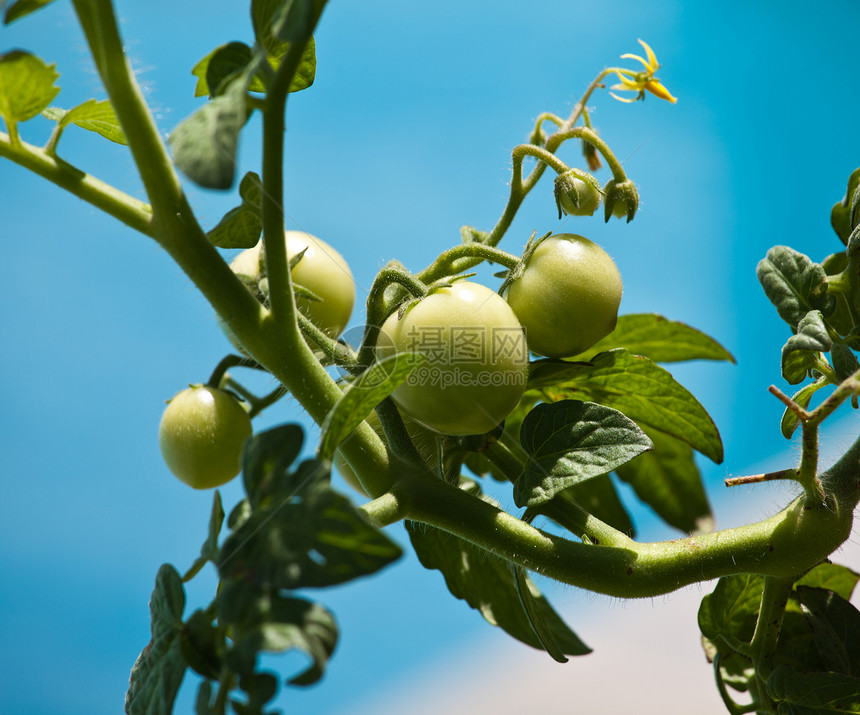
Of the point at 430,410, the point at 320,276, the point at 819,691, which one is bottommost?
the point at 819,691

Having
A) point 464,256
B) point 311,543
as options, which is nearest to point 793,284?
point 464,256

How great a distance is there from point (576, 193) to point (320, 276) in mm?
131

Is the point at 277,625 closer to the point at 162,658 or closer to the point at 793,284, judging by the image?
the point at 162,658

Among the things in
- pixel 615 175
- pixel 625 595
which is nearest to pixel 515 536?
pixel 625 595

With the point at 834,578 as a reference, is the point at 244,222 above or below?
above

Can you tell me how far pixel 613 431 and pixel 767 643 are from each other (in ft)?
0.46

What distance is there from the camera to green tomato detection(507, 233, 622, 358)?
0.30 meters

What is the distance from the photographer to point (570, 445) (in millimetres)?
305

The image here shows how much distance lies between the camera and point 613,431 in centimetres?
30

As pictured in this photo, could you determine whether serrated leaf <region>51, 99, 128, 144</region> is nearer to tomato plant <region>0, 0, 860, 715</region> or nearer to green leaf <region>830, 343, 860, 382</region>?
tomato plant <region>0, 0, 860, 715</region>

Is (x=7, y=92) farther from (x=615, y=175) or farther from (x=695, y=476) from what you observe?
(x=695, y=476)

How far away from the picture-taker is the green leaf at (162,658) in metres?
0.24

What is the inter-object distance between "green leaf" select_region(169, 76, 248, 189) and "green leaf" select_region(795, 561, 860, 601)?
0.37m

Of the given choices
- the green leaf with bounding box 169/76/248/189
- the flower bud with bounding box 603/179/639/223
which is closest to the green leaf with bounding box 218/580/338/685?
the green leaf with bounding box 169/76/248/189
